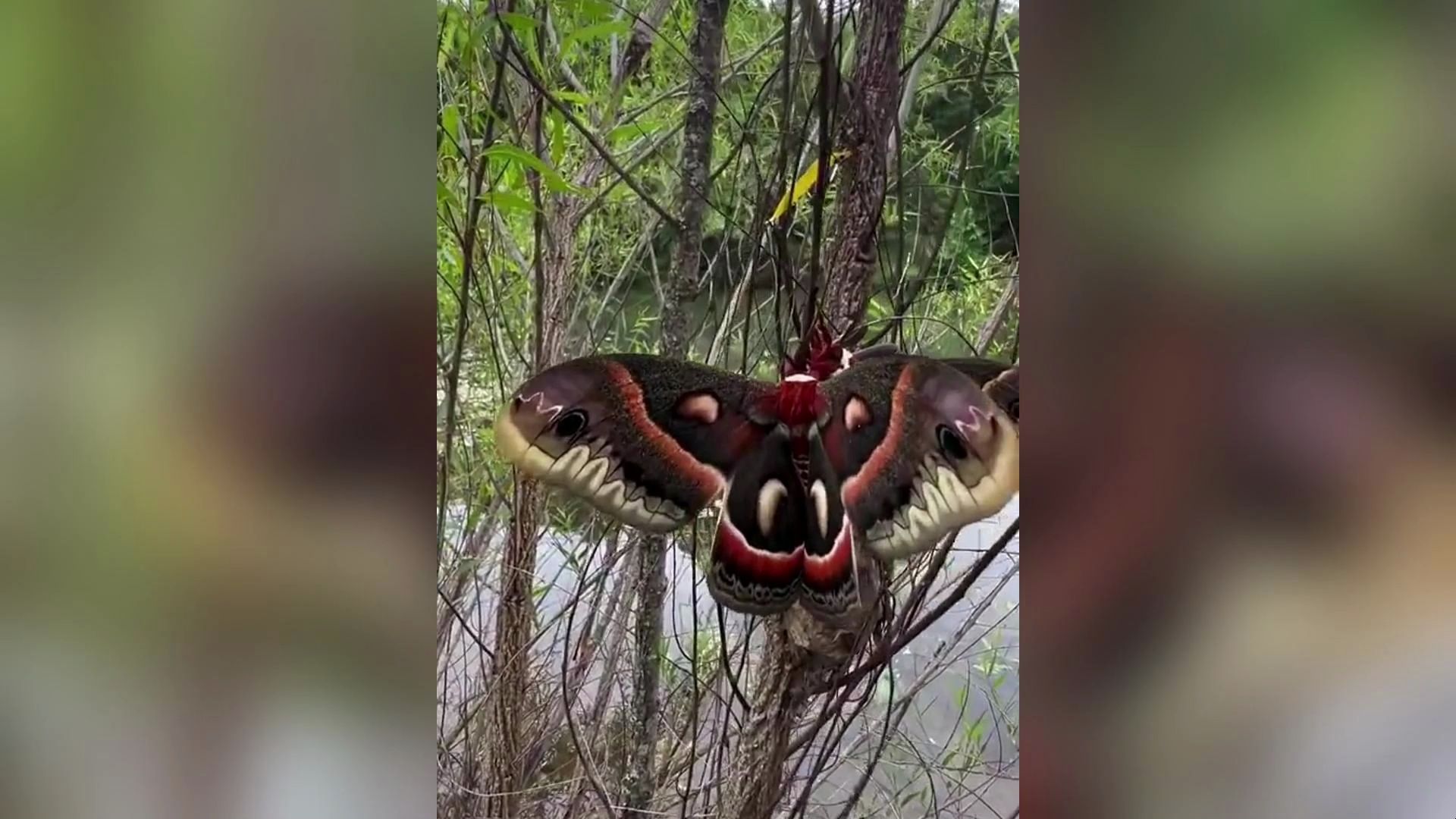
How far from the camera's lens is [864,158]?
49 centimetres

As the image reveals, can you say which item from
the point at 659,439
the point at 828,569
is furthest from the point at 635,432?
the point at 828,569

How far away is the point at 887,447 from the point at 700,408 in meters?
0.09

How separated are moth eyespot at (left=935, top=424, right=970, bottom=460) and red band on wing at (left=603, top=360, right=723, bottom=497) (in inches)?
4.2

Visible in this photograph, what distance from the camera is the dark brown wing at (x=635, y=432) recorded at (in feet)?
1.37

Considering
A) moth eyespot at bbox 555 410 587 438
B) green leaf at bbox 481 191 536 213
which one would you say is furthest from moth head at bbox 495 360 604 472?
green leaf at bbox 481 191 536 213

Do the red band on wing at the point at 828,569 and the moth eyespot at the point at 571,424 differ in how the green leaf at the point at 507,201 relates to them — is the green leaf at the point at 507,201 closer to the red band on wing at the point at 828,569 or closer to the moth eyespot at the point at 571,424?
the moth eyespot at the point at 571,424

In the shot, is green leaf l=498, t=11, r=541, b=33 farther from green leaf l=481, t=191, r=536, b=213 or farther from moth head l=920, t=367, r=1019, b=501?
moth head l=920, t=367, r=1019, b=501

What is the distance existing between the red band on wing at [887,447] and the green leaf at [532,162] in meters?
0.22
